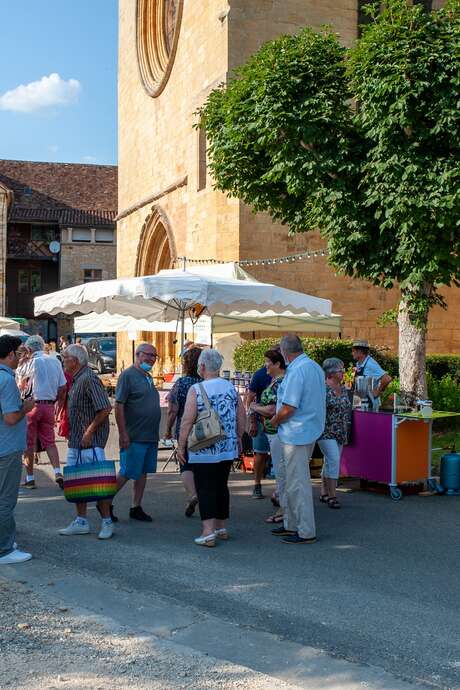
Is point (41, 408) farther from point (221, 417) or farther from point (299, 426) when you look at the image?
point (299, 426)

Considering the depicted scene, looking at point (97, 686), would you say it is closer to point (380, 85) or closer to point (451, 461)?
point (451, 461)

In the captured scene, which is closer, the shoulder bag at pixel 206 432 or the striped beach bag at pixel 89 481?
the shoulder bag at pixel 206 432

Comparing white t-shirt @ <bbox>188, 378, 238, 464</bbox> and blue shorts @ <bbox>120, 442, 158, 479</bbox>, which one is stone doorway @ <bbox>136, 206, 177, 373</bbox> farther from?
white t-shirt @ <bbox>188, 378, 238, 464</bbox>

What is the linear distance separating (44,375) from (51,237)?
44977 millimetres

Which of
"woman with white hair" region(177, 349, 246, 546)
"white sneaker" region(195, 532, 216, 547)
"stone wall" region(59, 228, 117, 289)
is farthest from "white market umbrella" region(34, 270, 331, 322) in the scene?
"stone wall" region(59, 228, 117, 289)

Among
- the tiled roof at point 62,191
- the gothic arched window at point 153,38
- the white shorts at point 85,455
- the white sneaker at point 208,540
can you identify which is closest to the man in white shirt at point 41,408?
the white shorts at point 85,455

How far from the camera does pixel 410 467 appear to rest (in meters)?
9.60

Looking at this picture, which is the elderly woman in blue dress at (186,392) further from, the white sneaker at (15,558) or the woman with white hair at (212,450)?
the white sneaker at (15,558)

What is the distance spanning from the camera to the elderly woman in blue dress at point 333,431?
29.2 ft

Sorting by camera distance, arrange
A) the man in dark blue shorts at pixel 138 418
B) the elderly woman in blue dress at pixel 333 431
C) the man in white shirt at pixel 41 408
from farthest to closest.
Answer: the man in white shirt at pixel 41 408, the elderly woman in blue dress at pixel 333 431, the man in dark blue shorts at pixel 138 418

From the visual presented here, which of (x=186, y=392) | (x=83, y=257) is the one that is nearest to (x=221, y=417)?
(x=186, y=392)

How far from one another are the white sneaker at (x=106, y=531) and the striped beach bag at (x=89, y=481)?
29 cm

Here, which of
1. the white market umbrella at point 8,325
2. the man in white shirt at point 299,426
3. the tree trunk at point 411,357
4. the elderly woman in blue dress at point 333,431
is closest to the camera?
the man in white shirt at point 299,426

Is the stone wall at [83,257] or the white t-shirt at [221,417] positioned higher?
the stone wall at [83,257]
